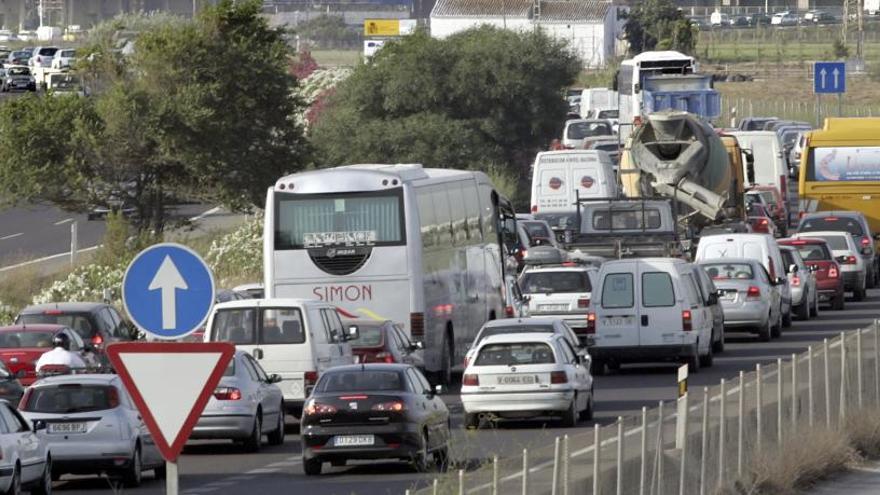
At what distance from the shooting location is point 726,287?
39.3 meters

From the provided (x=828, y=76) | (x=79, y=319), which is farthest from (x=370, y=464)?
(x=828, y=76)

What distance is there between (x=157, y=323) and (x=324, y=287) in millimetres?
19376

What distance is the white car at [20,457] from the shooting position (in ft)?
63.5

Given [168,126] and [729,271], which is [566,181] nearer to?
[168,126]

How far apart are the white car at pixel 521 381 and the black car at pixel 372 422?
338 cm

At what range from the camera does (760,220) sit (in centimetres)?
5356

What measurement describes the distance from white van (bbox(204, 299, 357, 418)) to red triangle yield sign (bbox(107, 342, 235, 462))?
16129mm

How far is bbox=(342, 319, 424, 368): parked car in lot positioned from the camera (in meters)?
29.2

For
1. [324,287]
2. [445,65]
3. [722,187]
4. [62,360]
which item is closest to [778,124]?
[445,65]

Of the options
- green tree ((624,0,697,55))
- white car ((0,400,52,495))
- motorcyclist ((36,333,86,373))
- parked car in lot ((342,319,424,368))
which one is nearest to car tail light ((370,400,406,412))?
white car ((0,400,52,495))

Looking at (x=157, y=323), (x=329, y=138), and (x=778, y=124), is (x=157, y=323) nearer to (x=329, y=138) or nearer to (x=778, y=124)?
(x=329, y=138)

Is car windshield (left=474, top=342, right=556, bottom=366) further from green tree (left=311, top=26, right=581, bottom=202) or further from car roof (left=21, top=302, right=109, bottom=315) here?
green tree (left=311, top=26, right=581, bottom=202)

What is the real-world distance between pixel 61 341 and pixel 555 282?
39.1ft

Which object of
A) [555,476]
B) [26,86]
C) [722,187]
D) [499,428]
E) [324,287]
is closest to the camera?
[555,476]
